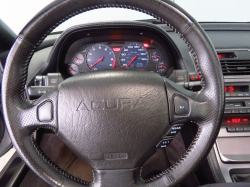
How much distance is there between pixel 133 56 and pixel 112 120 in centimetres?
109

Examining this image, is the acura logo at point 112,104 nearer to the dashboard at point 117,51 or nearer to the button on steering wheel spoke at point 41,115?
the button on steering wheel spoke at point 41,115

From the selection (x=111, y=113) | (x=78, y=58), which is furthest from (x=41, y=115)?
(x=78, y=58)

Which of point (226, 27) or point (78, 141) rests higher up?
point (226, 27)

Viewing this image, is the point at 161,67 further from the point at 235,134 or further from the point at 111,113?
the point at 111,113

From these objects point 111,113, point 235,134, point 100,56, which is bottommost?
point 235,134

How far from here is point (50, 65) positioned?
1.56 meters

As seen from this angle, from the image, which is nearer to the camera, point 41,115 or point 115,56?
point 41,115

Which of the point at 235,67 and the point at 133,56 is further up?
the point at 235,67

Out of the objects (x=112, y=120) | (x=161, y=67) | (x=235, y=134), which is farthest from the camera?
(x=161, y=67)

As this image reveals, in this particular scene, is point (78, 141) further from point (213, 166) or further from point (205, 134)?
point (213, 166)

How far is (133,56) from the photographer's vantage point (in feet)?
6.00

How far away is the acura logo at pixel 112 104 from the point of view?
0.81m

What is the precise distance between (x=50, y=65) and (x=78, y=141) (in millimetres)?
872

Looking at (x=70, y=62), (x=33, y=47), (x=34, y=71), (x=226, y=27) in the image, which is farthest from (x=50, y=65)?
(x=226, y=27)
